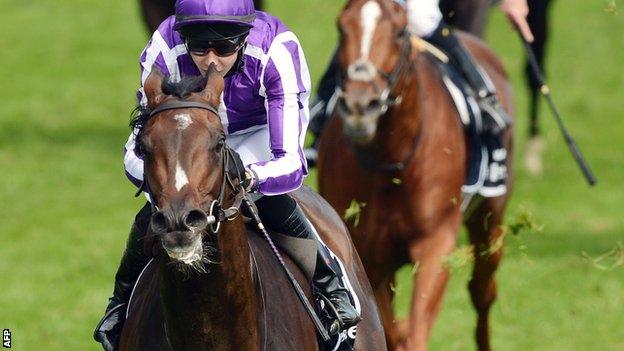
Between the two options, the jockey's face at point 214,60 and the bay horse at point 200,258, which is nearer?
the bay horse at point 200,258

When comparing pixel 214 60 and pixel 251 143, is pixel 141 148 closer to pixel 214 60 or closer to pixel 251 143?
pixel 214 60

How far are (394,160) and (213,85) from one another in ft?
11.2

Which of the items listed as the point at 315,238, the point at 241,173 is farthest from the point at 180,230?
the point at 315,238

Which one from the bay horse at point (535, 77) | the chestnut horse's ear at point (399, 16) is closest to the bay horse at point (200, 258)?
the chestnut horse's ear at point (399, 16)

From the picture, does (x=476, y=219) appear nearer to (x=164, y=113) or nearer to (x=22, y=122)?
(x=164, y=113)

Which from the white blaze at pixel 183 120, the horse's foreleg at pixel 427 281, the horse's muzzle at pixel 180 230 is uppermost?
the white blaze at pixel 183 120

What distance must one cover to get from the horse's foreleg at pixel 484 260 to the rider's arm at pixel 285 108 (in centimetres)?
386

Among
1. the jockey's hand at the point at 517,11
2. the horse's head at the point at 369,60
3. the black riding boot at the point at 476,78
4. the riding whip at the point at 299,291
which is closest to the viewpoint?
the riding whip at the point at 299,291

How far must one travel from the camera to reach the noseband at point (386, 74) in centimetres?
769

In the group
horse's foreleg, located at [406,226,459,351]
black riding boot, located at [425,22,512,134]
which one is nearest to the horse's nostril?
horse's foreleg, located at [406,226,459,351]

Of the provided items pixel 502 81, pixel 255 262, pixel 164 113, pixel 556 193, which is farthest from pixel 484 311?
pixel 556 193

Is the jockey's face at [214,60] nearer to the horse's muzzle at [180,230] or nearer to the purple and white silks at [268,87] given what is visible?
the purple and white silks at [268,87]

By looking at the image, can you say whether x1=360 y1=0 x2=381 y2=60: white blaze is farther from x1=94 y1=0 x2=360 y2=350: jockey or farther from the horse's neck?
the horse's neck

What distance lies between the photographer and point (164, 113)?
4.77 m
